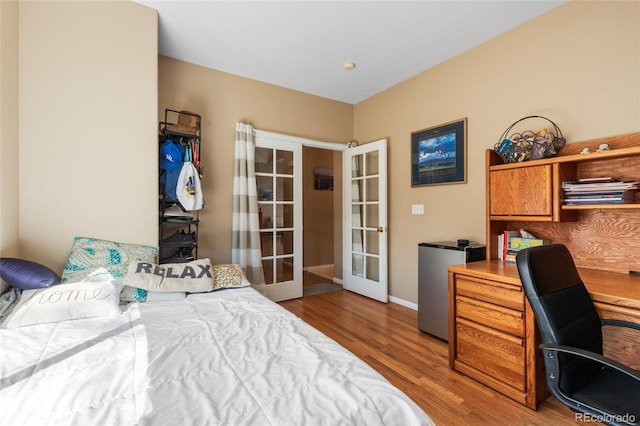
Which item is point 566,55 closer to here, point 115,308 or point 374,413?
point 374,413

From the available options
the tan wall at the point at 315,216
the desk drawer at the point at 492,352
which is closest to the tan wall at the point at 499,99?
the desk drawer at the point at 492,352

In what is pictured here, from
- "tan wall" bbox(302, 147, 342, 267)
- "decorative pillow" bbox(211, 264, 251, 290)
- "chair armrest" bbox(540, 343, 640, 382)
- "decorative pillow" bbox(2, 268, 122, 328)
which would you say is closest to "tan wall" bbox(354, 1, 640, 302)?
"chair armrest" bbox(540, 343, 640, 382)

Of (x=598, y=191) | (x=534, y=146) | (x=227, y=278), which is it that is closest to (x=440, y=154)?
(x=534, y=146)

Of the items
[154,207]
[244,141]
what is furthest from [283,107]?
[154,207]

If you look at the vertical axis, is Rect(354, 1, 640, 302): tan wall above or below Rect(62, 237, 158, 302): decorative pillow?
above

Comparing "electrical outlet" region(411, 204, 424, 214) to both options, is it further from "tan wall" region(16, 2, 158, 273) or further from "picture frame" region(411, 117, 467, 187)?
"tan wall" region(16, 2, 158, 273)

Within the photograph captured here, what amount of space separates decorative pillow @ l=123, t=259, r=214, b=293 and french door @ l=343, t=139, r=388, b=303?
2.24 metres

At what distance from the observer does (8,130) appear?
1802 millimetres

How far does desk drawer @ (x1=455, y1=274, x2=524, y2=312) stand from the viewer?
175cm

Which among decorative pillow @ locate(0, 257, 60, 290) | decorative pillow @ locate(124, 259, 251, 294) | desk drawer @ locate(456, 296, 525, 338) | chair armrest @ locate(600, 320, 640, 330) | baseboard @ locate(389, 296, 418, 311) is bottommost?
baseboard @ locate(389, 296, 418, 311)

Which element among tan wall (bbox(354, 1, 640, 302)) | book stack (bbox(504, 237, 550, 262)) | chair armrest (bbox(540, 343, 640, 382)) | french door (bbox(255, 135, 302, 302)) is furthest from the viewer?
french door (bbox(255, 135, 302, 302))

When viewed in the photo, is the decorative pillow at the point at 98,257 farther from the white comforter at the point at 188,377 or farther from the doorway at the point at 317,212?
the doorway at the point at 317,212

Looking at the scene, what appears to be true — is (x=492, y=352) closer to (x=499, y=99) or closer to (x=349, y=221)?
(x=499, y=99)

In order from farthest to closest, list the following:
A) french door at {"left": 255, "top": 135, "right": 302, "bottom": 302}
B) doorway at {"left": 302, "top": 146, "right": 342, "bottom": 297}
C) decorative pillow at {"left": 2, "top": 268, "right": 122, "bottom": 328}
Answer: doorway at {"left": 302, "top": 146, "right": 342, "bottom": 297} → french door at {"left": 255, "top": 135, "right": 302, "bottom": 302} → decorative pillow at {"left": 2, "top": 268, "right": 122, "bottom": 328}
